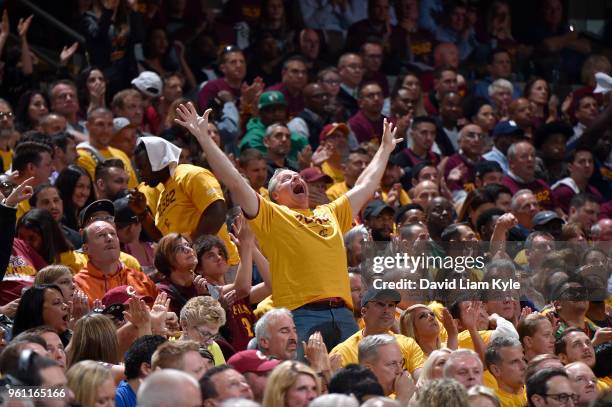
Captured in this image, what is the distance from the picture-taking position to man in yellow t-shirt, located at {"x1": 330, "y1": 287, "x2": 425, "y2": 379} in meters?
8.95

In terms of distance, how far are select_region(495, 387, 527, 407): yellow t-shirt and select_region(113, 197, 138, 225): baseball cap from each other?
9.41 feet

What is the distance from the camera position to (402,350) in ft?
29.7

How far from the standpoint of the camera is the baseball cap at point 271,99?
13539mm

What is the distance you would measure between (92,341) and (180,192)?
227 cm

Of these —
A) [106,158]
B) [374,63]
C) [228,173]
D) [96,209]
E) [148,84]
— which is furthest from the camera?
[374,63]

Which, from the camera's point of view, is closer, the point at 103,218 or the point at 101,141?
the point at 103,218

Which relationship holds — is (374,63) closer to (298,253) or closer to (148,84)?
(148,84)

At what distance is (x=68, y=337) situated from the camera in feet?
27.8

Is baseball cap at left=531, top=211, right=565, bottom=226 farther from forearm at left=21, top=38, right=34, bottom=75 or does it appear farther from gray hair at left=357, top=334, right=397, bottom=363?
forearm at left=21, top=38, right=34, bottom=75

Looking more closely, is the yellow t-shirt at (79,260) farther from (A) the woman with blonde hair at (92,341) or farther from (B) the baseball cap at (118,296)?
(A) the woman with blonde hair at (92,341)

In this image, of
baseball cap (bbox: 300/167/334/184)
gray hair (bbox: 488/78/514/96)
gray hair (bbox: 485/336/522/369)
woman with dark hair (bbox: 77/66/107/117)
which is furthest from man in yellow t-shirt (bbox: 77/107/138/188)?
gray hair (bbox: 488/78/514/96)

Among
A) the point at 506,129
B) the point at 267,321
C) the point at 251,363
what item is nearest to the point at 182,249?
the point at 267,321

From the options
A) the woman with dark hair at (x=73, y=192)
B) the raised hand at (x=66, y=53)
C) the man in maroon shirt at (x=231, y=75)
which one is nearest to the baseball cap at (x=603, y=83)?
the man in maroon shirt at (x=231, y=75)

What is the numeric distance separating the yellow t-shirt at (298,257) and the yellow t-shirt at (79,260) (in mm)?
1050
